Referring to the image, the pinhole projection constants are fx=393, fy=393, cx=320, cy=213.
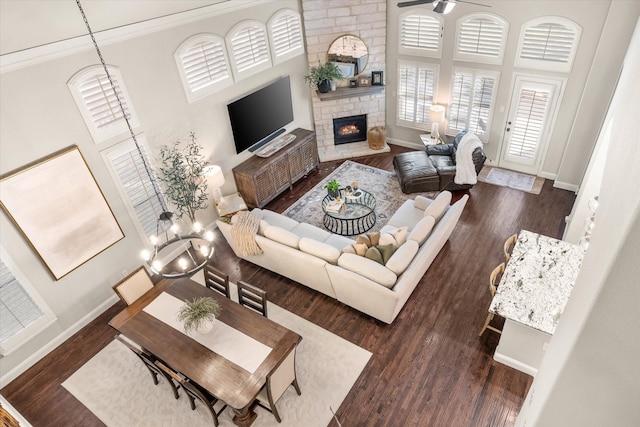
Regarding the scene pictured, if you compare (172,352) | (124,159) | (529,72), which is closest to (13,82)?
(124,159)

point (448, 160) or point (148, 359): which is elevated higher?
point (148, 359)

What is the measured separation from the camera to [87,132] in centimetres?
543

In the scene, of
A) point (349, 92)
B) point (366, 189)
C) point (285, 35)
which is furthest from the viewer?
point (349, 92)

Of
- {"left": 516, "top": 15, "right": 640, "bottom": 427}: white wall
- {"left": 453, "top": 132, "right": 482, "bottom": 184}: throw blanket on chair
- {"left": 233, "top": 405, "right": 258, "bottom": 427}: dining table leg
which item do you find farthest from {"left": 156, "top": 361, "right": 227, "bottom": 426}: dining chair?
{"left": 453, "top": 132, "right": 482, "bottom": 184}: throw blanket on chair

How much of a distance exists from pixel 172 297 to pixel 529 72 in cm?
738

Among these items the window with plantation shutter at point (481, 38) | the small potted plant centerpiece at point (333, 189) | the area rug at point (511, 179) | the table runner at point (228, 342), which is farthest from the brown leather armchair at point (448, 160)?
the table runner at point (228, 342)

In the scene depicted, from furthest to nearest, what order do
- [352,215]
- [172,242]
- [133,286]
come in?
[352,215]
[133,286]
[172,242]

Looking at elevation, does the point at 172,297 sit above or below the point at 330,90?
below

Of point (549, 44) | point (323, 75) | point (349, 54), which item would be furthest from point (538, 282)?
point (349, 54)

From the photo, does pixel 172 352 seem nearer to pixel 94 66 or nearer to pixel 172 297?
pixel 172 297

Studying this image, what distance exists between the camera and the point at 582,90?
7.09m

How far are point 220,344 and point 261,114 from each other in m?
4.96

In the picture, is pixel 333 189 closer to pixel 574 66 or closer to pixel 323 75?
pixel 323 75

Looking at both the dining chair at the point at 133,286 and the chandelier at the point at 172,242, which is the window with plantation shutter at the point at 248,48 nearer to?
the chandelier at the point at 172,242
